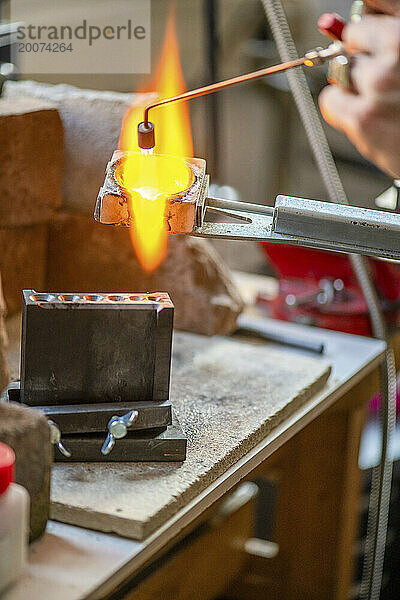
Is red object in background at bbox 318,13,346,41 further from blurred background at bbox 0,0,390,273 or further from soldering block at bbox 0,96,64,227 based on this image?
blurred background at bbox 0,0,390,273

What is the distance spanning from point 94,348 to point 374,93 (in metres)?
0.39

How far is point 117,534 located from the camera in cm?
81

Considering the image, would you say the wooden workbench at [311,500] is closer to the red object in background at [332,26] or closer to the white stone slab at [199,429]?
the white stone slab at [199,429]

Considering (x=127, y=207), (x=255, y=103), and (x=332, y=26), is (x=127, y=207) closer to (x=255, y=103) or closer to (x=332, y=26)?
(x=332, y=26)

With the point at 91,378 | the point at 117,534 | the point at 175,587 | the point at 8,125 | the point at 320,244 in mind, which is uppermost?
the point at 8,125

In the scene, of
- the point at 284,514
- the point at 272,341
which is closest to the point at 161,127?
the point at 272,341

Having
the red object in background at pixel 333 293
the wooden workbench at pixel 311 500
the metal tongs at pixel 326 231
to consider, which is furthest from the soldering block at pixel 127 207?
the red object in background at pixel 333 293

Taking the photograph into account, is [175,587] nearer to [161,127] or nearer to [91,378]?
[91,378]

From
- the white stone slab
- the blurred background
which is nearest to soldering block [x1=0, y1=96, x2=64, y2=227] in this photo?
the white stone slab

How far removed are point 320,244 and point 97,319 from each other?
0.81 ft

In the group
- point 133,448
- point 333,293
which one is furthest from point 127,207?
point 333,293

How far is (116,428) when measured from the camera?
2.90ft

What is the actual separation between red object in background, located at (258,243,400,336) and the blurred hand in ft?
2.59

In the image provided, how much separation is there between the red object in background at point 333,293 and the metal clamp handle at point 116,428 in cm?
68
